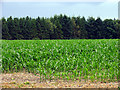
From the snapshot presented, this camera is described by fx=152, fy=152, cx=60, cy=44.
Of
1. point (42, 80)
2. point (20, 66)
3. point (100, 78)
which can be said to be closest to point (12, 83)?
point (42, 80)

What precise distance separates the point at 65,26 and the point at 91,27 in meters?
7.04

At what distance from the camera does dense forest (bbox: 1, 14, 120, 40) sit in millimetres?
36469

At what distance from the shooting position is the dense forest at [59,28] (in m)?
36.5

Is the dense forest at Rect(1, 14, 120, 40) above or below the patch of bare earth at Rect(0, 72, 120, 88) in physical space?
above

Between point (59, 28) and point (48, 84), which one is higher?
point (59, 28)

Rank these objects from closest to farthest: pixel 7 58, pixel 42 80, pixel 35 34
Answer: pixel 42 80
pixel 7 58
pixel 35 34

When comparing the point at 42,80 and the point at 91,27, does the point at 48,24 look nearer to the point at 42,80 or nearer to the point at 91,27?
the point at 91,27

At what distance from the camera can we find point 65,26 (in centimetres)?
3953

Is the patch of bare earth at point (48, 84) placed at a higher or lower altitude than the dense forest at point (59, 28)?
lower

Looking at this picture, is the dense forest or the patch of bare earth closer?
the patch of bare earth

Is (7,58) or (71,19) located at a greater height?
(71,19)

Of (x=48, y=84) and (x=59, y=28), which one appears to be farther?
(x=59, y=28)

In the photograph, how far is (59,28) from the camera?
38312 millimetres

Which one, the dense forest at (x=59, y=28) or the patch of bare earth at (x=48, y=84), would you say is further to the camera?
the dense forest at (x=59, y=28)
